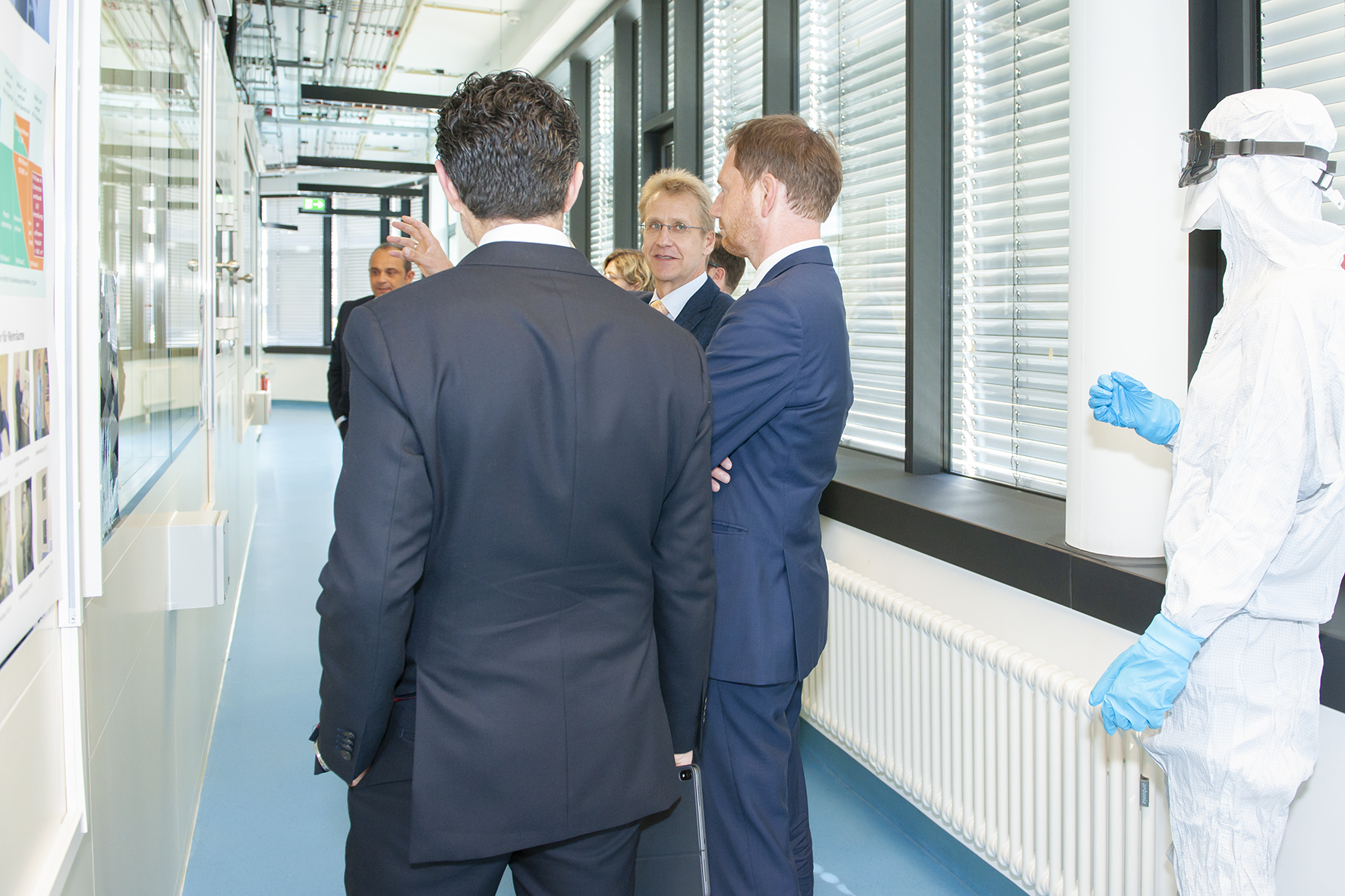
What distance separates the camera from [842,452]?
388 centimetres

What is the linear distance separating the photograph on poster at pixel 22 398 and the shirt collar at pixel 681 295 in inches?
76.7

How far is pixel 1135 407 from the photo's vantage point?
1747mm

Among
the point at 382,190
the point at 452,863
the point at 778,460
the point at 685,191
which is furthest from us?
the point at 382,190

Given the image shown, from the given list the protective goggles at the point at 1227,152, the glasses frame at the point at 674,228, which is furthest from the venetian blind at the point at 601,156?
the protective goggles at the point at 1227,152

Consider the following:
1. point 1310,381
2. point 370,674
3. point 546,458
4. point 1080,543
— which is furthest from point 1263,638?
point 370,674

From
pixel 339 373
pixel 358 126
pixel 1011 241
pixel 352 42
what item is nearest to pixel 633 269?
pixel 339 373

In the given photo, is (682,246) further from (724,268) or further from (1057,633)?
(1057,633)

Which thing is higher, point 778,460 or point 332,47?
point 332,47

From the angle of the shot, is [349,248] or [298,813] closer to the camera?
[298,813]

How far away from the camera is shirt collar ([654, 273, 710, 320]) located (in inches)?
113

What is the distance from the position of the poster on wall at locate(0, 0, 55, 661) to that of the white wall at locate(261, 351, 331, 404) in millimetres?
15915

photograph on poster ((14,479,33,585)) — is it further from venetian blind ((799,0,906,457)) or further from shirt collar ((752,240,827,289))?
venetian blind ((799,0,906,457))

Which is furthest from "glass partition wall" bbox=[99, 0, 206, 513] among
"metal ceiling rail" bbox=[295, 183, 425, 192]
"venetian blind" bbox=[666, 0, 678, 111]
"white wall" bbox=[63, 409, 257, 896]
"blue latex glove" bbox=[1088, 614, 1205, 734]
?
"metal ceiling rail" bbox=[295, 183, 425, 192]

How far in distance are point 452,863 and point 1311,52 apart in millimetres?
2294
